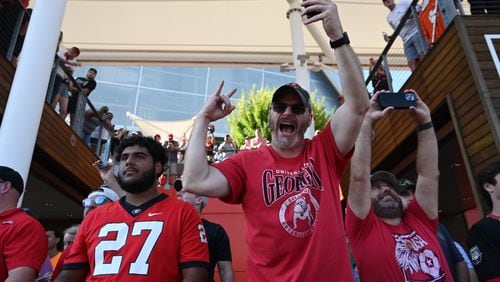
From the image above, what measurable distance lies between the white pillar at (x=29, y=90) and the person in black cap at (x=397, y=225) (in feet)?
14.2

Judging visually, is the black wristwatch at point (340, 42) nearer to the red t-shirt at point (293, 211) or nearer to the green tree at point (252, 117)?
the red t-shirt at point (293, 211)

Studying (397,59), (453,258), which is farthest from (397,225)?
(397,59)

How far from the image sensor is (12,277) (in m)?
2.25

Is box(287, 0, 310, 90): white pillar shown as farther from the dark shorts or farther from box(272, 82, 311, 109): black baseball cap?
box(272, 82, 311, 109): black baseball cap

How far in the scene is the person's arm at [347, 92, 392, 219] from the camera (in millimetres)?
2000

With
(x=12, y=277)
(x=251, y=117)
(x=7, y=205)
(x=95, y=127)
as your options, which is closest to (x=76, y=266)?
(x=12, y=277)

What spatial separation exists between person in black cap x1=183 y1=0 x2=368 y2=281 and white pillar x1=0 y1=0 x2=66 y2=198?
4.13 meters

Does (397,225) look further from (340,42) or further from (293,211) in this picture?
(340,42)

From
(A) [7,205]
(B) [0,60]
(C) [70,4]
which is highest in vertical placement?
(C) [70,4]

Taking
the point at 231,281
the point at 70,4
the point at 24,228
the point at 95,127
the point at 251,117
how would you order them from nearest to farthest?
the point at 24,228
the point at 231,281
the point at 95,127
the point at 70,4
the point at 251,117

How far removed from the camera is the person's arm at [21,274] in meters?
2.25

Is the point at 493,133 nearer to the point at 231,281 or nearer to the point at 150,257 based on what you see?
the point at 231,281

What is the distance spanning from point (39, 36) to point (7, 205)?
11.9ft

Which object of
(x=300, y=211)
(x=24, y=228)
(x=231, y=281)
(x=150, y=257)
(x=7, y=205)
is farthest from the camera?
(x=231, y=281)
